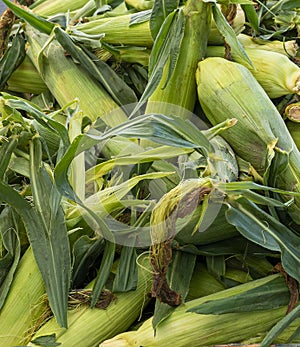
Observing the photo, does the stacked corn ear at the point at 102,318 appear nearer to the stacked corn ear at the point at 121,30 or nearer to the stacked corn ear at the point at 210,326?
the stacked corn ear at the point at 210,326

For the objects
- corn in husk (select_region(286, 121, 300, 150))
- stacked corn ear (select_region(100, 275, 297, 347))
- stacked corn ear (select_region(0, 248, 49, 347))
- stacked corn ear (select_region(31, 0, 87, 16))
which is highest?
stacked corn ear (select_region(31, 0, 87, 16))

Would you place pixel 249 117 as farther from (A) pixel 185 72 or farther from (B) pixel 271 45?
(B) pixel 271 45

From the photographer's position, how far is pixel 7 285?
91cm

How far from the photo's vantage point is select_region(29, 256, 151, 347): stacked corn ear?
0.85 metres

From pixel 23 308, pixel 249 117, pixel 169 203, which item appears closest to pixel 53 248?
pixel 23 308

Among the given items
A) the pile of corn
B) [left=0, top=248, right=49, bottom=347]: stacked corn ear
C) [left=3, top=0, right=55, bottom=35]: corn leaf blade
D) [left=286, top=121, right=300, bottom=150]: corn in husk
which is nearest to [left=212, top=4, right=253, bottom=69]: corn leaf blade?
the pile of corn

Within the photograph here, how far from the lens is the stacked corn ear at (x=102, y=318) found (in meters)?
0.85

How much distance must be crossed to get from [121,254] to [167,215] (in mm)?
176

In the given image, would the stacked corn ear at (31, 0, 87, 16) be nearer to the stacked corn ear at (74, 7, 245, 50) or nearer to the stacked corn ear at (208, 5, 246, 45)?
the stacked corn ear at (74, 7, 245, 50)

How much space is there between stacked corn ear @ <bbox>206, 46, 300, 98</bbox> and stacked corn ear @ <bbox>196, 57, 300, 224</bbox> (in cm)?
4

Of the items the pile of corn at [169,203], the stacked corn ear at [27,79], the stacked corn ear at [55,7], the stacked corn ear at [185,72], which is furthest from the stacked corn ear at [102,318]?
the stacked corn ear at [55,7]

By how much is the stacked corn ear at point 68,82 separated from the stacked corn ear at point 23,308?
315mm

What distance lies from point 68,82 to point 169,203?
478 mm

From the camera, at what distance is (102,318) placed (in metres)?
0.86
